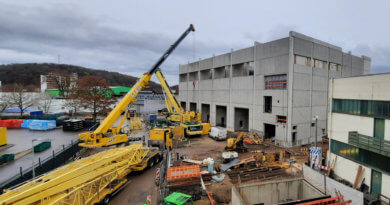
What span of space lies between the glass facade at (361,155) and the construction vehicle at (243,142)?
8980 millimetres

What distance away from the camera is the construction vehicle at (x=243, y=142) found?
72.2 feet

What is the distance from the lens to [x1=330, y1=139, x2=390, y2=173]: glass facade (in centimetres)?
1168

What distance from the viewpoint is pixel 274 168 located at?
16719mm

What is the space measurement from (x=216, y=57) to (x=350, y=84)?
24.6 meters

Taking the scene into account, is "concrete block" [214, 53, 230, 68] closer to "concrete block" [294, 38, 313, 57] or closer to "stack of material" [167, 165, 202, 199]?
"concrete block" [294, 38, 313, 57]

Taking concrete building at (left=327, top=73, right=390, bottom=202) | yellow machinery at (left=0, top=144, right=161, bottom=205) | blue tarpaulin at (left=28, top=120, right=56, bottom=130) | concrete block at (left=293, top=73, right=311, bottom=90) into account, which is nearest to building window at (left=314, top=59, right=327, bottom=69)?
concrete block at (left=293, top=73, right=311, bottom=90)

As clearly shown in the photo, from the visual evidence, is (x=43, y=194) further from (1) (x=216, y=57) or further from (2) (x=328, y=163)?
(1) (x=216, y=57)

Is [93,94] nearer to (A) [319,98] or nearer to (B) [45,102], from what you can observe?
(B) [45,102]

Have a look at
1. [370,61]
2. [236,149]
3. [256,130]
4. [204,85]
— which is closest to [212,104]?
[204,85]

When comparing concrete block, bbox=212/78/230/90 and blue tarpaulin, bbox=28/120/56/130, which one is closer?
blue tarpaulin, bbox=28/120/56/130

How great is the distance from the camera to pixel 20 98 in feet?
147

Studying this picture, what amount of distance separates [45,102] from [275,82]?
57.5 meters

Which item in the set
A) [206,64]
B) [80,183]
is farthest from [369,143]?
[206,64]

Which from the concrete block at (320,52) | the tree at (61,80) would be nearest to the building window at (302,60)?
the concrete block at (320,52)
